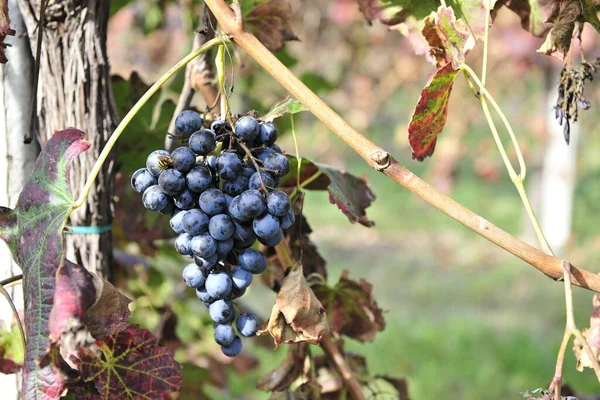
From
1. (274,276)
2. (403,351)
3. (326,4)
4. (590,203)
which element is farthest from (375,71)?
(274,276)

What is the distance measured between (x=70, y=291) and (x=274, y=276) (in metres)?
0.48

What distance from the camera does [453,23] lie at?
2.74 feet

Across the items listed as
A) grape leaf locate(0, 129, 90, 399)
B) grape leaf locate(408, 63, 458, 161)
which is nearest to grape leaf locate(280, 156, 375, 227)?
grape leaf locate(408, 63, 458, 161)

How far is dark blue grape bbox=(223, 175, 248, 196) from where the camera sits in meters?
0.75

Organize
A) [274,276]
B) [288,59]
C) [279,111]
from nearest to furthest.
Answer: [279,111] → [274,276] → [288,59]

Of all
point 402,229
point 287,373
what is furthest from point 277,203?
point 402,229

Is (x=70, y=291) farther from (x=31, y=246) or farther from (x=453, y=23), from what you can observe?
(x=453, y=23)

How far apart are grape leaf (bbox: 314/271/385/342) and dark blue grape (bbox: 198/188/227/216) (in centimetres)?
43

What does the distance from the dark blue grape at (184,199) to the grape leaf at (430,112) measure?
0.96 feet

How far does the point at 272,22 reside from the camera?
1.15 meters

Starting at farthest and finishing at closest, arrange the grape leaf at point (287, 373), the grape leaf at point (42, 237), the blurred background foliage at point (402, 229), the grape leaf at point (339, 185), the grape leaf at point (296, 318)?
the blurred background foliage at point (402, 229), the grape leaf at point (287, 373), the grape leaf at point (339, 185), the grape leaf at point (296, 318), the grape leaf at point (42, 237)

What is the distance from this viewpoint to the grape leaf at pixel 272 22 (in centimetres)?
113

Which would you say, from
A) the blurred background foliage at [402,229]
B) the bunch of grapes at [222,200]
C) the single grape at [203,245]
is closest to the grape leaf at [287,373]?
the blurred background foliage at [402,229]

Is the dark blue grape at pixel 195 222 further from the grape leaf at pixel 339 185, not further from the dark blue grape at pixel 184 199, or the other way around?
the grape leaf at pixel 339 185
